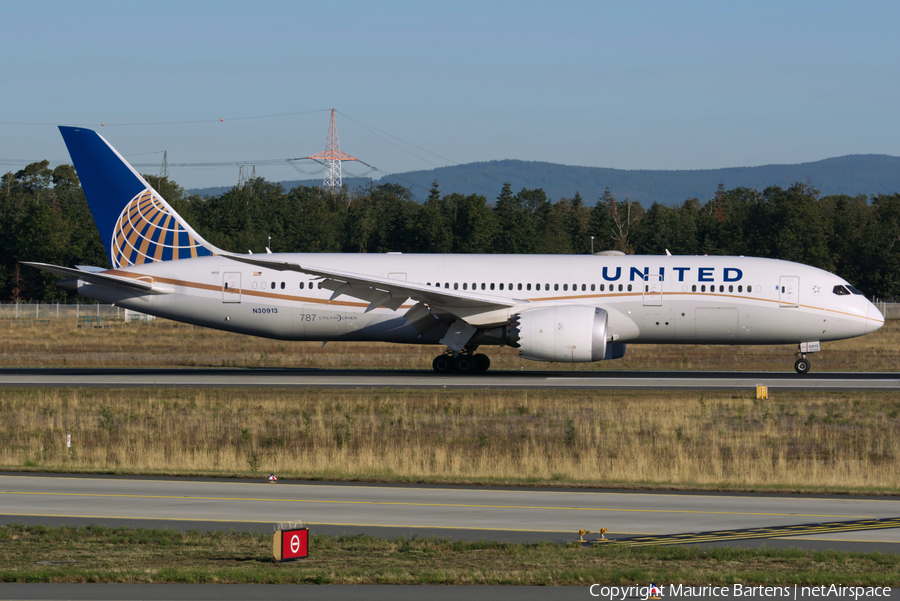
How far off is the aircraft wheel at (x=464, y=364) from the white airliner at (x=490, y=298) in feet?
0.16

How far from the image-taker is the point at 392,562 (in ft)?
33.5

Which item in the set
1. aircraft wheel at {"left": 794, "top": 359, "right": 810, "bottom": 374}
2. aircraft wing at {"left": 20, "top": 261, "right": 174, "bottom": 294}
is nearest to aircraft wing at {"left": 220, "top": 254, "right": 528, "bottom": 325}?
aircraft wing at {"left": 20, "top": 261, "right": 174, "bottom": 294}

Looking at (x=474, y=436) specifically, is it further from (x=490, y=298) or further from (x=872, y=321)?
(x=872, y=321)

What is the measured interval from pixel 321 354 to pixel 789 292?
20.7 metres

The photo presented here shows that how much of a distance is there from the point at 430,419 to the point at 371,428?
1.68 meters

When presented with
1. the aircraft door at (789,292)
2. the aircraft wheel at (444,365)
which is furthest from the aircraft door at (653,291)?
the aircraft wheel at (444,365)

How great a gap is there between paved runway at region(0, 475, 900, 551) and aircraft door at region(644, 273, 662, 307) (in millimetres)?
17617

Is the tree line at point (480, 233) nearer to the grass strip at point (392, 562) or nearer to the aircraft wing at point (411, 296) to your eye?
the aircraft wing at point (411, 296)

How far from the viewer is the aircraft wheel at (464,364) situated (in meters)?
33.2

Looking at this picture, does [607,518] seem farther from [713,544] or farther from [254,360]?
[254,360]

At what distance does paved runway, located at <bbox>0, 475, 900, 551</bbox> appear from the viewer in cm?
1220

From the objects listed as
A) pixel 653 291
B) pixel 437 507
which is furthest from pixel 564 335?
pixel 437 507

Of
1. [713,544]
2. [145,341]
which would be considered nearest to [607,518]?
[713,544]

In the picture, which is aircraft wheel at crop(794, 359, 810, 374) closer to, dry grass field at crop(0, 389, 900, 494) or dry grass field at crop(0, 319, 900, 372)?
dry grass field at crop(0, 319, 900, 372)
